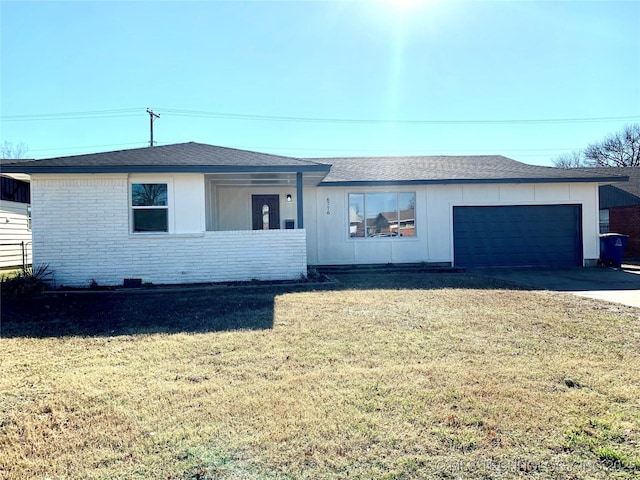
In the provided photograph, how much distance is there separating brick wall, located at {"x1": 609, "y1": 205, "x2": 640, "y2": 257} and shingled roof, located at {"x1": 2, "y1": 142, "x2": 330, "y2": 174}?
1567 centimetres

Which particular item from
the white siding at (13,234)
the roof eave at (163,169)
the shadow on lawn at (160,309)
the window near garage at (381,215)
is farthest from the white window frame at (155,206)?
the white siding at (13,234)

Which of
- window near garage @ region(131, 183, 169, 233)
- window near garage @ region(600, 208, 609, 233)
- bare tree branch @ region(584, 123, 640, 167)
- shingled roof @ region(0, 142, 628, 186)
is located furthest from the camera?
bare tree branch @ region(584, 123, 640, 167)

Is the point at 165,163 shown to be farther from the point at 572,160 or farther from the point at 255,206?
the point at 572,160

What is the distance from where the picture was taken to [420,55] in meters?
12.4

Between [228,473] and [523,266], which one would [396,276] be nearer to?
[523,266]

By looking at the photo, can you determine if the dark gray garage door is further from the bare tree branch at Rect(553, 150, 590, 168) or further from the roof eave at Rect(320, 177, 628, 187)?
the bare tree branch at Rect(553, 150, 590, 168)

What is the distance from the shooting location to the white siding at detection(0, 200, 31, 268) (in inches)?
624

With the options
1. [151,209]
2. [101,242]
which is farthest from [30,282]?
[151,209]

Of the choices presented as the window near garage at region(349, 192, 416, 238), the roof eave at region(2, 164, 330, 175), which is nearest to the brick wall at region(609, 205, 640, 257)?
the window near garage at region(349, 192, 416, 238)

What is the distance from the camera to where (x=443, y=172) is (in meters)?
13.4

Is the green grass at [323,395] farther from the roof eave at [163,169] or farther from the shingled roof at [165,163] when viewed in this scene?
the shingled roof at [165,163]

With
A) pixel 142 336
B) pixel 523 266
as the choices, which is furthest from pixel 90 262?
pixel 523 266

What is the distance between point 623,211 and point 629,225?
2.33 feet

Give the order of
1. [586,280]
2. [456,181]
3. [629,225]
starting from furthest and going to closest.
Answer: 1. [629,225]
2. [456,181]
3. [586,280]
